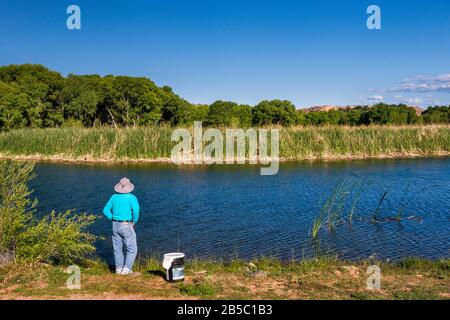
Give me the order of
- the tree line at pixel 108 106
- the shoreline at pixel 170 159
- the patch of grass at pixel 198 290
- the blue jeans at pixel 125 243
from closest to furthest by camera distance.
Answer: the patch of grass at pixel 198 290 < the blue jeans at pixel 125 243 < the shoreline at pixel 170 159 < the tree line at pixel 108 106

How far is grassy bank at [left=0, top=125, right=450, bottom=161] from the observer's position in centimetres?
3098

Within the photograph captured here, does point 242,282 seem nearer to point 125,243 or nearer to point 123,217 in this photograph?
point 125,243

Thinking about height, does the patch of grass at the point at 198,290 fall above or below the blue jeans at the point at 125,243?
below

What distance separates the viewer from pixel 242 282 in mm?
8148

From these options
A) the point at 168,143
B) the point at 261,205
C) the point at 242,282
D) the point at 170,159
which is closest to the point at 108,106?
the point at 168,143

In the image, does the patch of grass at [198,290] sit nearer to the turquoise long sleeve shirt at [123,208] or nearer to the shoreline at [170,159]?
the turquoise long sleeve shirt at [123,208]

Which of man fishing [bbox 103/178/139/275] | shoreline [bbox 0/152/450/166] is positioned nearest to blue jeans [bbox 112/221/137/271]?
man fishing [bbox 103/178/139/275]

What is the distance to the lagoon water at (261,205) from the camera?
11641 millimetres

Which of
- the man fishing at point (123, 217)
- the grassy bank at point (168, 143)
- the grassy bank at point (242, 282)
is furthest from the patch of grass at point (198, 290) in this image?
the grassy bank at point (168, 143)

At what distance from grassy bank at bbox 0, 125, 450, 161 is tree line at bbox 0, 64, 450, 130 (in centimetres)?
1365

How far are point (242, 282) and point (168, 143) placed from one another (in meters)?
23.4

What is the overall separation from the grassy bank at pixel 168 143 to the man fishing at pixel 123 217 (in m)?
21.4

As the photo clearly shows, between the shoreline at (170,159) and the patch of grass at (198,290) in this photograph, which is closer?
the patch of grass at (198,290)
